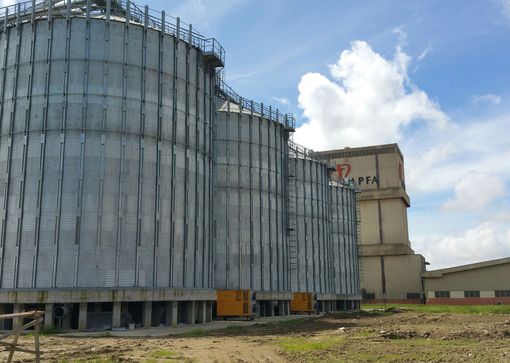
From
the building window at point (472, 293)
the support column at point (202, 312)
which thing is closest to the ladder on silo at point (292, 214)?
the support column at point (202, 312)

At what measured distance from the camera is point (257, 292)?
48.6m

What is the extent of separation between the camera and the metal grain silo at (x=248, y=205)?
48594mm

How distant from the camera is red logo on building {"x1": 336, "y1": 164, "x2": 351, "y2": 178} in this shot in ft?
373

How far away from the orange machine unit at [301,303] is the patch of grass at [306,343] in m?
29.0

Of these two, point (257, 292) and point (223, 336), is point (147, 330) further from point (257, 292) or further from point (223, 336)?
point (257, 292)

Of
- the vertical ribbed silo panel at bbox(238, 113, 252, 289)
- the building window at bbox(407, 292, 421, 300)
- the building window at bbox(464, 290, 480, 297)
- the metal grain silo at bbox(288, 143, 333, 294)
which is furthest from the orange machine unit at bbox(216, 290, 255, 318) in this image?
the building window at bbox(407, 292, 421, 300)

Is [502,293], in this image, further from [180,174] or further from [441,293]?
[180,174]

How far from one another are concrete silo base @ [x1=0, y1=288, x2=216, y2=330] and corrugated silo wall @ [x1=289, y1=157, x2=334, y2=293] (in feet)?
82.0

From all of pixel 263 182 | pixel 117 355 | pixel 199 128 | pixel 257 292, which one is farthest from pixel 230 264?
pixel 117 355

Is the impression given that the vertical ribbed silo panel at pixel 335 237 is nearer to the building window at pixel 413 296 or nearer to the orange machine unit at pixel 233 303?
the orange machine unit at pixel 233 303

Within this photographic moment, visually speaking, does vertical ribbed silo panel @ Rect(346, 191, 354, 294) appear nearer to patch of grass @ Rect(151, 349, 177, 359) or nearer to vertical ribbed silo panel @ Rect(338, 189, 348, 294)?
vertical ribbed silo panel @ Rect(338, 189, 348, 294)

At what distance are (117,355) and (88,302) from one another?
39.8 feet

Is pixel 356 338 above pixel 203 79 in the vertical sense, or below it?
below

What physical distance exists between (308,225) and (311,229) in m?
0.68
